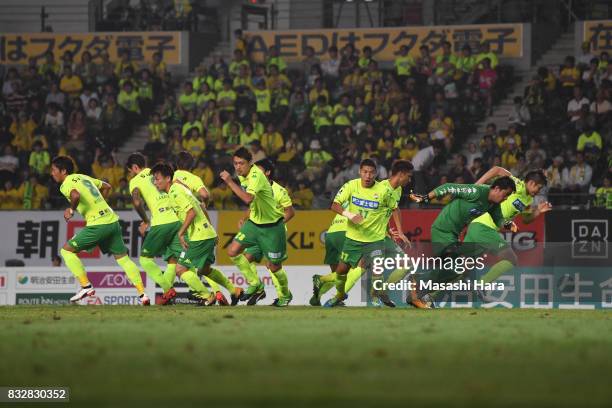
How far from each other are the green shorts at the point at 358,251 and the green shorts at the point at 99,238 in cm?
357

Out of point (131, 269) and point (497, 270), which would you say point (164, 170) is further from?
point (497, 270)

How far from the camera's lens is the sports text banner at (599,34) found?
30.8m

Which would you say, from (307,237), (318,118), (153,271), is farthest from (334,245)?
(318,118)

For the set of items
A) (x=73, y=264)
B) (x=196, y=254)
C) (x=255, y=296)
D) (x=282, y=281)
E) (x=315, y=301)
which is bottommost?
(x=315, y=301)

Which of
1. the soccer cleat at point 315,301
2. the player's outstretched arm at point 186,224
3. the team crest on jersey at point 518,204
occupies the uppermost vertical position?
the team crest on jersey at point 518,204

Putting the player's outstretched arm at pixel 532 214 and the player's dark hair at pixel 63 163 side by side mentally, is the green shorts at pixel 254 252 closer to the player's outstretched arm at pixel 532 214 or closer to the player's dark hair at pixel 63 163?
the player's dark hair at pixel 63 163

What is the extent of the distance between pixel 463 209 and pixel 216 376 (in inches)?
439

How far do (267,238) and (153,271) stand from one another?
193 centimetres

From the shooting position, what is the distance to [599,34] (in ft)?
102

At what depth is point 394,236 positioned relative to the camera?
19.3 m

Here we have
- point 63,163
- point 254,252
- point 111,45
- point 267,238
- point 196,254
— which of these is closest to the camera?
point 63,163

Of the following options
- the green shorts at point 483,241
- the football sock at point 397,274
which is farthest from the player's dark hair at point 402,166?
the green shorts at point 483,241

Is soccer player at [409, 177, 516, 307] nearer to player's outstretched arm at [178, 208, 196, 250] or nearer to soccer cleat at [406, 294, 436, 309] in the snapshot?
soccer cleat at [406, 294, 436, 309]

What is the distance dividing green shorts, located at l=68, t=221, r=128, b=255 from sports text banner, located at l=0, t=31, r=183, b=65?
16.2 meters
